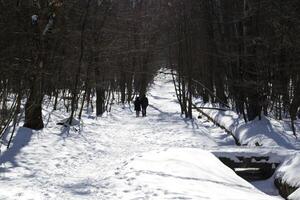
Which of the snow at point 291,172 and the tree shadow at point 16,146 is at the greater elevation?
the tree shadow at point 16,146

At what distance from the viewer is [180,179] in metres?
9.02

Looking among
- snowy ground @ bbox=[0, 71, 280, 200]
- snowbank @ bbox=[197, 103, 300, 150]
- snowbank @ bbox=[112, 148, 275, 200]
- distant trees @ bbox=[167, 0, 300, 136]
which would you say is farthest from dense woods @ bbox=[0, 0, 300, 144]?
snowbank @ bbox=[112, 148, 275, 200]

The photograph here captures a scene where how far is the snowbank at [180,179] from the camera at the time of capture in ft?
26.0

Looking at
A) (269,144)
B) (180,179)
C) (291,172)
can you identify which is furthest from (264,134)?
(180,179)

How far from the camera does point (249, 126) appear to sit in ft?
64.2

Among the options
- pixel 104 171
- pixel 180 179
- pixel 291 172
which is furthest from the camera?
pixel 104 171

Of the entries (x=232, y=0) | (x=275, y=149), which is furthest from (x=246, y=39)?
(x=232, y=0)

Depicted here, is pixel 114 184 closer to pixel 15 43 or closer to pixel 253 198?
pixel 253 198

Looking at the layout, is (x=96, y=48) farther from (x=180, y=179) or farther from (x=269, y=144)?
(x=180, y=179)

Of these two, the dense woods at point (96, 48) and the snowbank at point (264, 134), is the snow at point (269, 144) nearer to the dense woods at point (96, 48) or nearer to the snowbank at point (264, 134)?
the snowbank at point (264, 134)

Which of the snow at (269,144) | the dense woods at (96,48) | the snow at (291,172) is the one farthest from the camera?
A: the dense woods at (96,48)

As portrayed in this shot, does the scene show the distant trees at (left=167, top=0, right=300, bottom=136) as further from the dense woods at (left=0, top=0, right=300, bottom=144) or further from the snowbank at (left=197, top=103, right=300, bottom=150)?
the snowbank at (left=197, top=103, right=300, bottom=150)

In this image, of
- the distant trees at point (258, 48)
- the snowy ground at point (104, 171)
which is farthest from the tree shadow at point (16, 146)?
the distant trees at point (258, 48)

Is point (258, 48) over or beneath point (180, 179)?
over
